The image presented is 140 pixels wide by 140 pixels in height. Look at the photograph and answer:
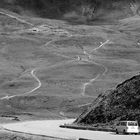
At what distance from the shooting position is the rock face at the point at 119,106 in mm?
55391

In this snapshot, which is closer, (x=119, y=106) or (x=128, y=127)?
(x=128, y=127)

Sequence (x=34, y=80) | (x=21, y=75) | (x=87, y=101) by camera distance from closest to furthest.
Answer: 1. (x=87, y=101)
2. (x=34, y=80)
3. (x=21, y=75)

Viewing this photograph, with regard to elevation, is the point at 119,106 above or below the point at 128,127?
above

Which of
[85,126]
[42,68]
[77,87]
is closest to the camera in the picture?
[85,126]

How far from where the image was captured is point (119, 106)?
188 ft

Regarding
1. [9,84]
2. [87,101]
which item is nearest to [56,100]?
[87,101]

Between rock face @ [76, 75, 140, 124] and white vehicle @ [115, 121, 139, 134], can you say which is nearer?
white vehicle @ [115, 121, 139, 134]

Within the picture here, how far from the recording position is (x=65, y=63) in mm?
190625

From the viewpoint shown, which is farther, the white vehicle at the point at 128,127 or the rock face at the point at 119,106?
the rock face at the point at 119,106

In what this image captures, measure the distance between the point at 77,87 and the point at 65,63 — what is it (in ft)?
142

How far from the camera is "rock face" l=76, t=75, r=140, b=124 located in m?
55.4

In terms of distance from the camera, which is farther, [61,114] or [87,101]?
[87,101]

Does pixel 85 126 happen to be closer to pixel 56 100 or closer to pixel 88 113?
pixel 88 113

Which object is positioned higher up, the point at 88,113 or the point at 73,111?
the point at 88,113
